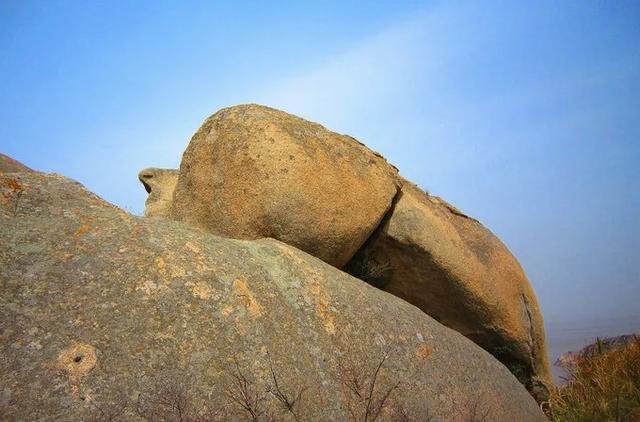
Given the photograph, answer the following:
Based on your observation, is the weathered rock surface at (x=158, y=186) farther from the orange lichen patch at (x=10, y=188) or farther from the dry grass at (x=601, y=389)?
the dry grass at (x=601, y=389)

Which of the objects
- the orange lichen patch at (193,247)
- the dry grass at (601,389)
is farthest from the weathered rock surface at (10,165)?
the dry grass at (601,389)

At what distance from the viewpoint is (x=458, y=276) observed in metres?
7.49

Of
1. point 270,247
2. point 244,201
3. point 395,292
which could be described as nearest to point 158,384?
point 270,247

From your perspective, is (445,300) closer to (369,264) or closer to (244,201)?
(369,264)

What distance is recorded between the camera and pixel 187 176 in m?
6.53

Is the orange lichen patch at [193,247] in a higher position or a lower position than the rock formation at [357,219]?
lower

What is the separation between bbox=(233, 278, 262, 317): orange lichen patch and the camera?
13.2 feet

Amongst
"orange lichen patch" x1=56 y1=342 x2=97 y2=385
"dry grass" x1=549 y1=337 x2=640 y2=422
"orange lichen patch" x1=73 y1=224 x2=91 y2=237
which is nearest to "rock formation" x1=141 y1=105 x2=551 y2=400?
"dry grass" x1=549 y1=337 x2=640 y2=422

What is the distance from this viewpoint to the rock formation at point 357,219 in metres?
5.87

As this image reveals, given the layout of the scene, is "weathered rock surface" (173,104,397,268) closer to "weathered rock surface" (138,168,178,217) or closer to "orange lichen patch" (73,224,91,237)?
"weathered rock surface" (138,168,178,217)

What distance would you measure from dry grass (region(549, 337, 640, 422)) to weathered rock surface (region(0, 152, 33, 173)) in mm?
Result: 8653

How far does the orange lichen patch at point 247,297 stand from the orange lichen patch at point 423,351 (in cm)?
181

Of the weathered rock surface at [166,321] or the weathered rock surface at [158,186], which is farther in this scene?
the weathered rock surface at [158,186]

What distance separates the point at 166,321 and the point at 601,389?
320 inches
